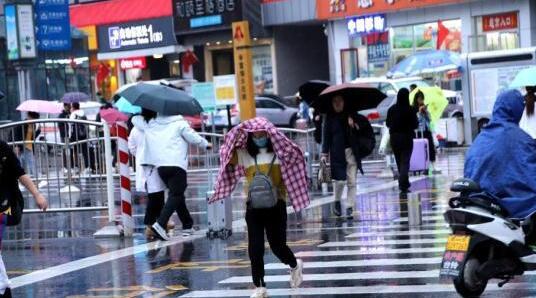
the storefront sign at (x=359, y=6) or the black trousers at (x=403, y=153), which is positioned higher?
the storefront sign at (x=359, y=6)

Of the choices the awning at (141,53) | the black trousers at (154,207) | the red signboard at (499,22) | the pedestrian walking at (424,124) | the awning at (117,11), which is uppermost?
the awning at (117,11)

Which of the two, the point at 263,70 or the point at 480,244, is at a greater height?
the point at 263,70

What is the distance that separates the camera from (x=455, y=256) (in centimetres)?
889

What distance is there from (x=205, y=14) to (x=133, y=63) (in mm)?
6830

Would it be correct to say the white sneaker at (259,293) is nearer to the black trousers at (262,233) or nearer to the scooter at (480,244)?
the black trousers at (262,233)

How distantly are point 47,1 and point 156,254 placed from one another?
928 inches

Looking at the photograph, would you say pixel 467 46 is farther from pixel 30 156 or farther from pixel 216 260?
pixel 216 260

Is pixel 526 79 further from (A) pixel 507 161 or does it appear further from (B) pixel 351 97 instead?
(A) pixel 507 161

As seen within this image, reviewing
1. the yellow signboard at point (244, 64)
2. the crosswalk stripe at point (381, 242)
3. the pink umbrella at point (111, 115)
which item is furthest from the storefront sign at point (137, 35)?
the crosswalk stripe at point (381, 242)

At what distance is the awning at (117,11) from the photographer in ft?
177

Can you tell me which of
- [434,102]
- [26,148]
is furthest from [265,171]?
[434,102]

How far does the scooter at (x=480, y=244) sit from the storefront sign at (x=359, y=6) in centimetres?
3270

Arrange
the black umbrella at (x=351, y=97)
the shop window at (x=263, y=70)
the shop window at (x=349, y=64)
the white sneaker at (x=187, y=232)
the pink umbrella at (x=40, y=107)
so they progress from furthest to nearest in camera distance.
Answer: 1. the shop window at (x=263, y=70)
2. the shop window at (x=349, y=64)
3. the pink umbrella at (x=40, y=107)
4. the black umbrella at (x=351, y=97)
5. the white sneaker at (x=187, y=232)

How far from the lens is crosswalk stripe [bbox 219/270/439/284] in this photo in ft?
36.0
